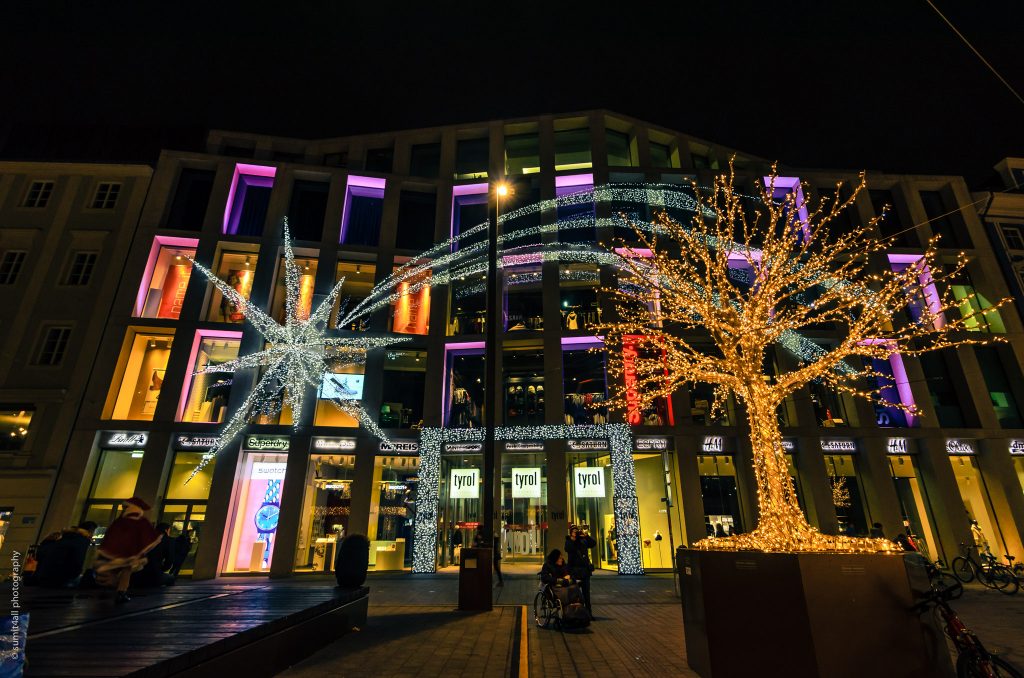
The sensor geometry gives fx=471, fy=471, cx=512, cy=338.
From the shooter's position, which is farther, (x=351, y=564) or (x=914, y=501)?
(x=914, y=501)

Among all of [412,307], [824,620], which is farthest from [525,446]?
[824,620]

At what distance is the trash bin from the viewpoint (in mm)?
10484

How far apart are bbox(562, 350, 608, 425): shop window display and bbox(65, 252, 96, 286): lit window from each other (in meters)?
21.0

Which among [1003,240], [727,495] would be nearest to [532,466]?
[727,495]

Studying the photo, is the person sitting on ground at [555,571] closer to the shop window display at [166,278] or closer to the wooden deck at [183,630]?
the wooden deck at [183,630]

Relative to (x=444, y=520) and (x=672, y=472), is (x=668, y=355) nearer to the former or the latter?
(x=672, y=472)

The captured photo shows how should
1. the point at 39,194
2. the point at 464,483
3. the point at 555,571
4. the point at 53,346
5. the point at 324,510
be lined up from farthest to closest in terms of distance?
the point at 39,194 < the point at 464,483 < the point at 53,346 < the point at 324,510 < the point at 555,571

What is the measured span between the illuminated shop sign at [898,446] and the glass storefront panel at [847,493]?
1451 millimetres

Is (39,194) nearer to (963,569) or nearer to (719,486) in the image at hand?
(719,486)

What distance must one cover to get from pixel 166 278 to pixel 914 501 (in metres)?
34.1

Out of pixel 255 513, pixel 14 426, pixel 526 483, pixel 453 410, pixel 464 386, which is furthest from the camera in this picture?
pixel 464 386

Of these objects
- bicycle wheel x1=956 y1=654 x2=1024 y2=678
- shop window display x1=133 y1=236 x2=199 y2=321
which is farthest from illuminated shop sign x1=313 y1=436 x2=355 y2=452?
bicycle wheel x1=956 y1=654 x2=1024 y2=678

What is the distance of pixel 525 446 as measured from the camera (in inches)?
762

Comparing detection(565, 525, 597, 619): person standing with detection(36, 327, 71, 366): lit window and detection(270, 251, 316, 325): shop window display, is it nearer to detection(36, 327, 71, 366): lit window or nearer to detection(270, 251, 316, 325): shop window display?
detection(270, 251, 316, 325): shop window display
